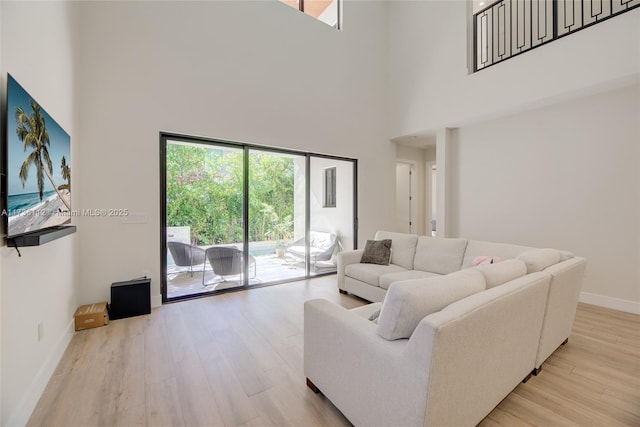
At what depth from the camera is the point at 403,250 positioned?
379 centimetres

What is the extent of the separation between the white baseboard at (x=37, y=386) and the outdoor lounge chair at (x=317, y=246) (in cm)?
286

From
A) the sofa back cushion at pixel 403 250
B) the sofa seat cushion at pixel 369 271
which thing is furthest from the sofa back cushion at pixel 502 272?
the sofa back cushion at pixel 403 250

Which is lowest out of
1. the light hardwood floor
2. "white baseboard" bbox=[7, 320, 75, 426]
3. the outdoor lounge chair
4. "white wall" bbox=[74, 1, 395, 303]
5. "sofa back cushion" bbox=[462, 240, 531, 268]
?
the light hardwood floor

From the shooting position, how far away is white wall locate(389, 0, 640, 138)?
3.13 metres

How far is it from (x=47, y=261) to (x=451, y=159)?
5636 millimetres

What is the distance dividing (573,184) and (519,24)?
2.89m

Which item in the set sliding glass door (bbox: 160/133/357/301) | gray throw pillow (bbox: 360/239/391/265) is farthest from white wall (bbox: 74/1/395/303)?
gray throw pillow (bbox: 360/239/391/265)

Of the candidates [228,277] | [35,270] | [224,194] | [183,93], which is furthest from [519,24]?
[35,270]

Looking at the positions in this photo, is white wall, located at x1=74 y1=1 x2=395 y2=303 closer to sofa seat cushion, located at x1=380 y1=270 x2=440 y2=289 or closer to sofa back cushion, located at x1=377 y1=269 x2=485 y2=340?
sofa seat cushion, located at x1=380 y1=270 x2=440 y2=289

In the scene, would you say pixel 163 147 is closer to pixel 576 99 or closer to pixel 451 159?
pixel 451 159

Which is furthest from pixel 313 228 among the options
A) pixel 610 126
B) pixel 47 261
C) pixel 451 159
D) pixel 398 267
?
pixel 610 126

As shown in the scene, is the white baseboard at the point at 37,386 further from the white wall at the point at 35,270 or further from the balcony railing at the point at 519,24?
the balcony railing at the point at 519,24

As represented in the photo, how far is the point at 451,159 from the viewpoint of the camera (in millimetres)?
5121

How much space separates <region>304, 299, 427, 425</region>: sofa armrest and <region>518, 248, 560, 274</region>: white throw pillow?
4.46ft
